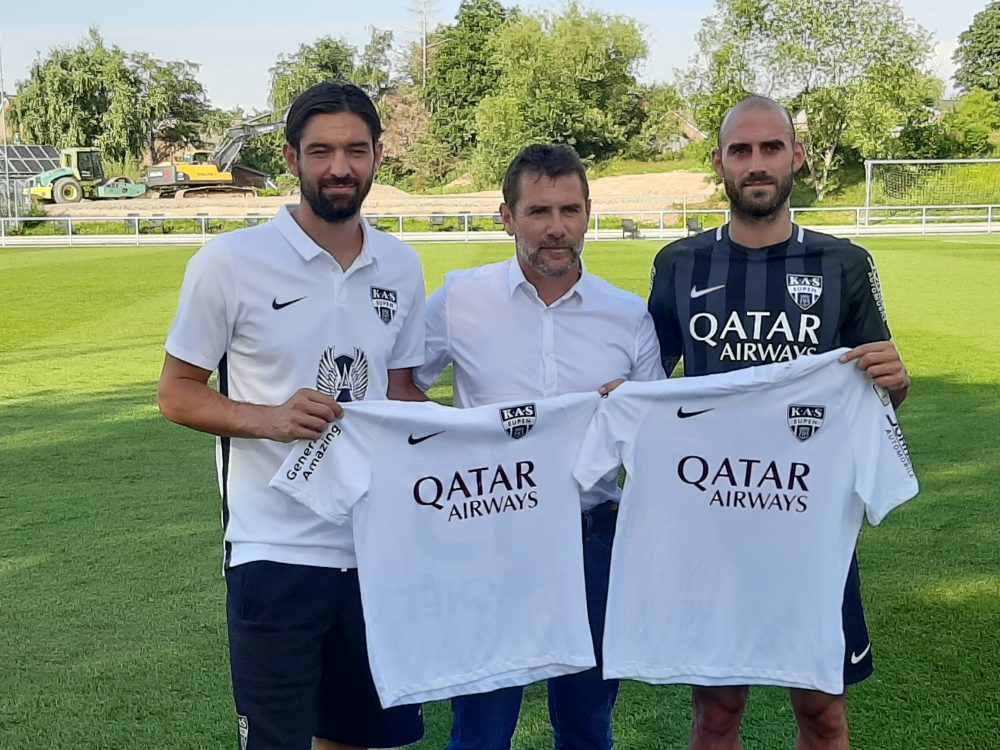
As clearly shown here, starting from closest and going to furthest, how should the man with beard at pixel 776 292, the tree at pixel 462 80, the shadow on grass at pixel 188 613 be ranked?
1. the man with beard at pixel 776 292
2. the shadow on grass at pixel 188 613
3. the tree at pixel 462 80

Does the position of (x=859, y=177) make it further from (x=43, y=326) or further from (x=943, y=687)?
(x=943, y=687)

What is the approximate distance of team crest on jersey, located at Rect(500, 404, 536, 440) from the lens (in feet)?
9.85

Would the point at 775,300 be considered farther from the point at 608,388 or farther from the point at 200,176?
the point at 200,176

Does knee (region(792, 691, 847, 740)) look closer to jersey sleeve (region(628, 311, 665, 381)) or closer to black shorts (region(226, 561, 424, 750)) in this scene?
jersey sleeve (region(628, 311, 665, 381))

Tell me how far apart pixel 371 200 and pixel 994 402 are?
138 feet

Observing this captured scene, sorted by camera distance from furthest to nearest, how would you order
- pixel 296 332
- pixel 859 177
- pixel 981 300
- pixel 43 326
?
pixel 859 177 → pixel 981 300 → pixel 43 326 → pixel 296 332

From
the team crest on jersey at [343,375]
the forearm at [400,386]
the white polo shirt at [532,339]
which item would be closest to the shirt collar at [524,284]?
the white polo shirt at [532,339]

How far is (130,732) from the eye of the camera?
152 inches

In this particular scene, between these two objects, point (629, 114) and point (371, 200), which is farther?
point (629, 114)

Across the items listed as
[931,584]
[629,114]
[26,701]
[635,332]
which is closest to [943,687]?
[931,584]

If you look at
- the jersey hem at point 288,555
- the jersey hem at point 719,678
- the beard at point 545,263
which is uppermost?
the beard at point 545,263

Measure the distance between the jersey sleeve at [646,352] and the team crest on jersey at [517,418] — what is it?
1.32ft

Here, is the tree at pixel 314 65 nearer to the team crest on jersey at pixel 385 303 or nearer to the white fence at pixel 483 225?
the white fence at pixel 483 225

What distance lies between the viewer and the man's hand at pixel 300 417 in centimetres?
273
